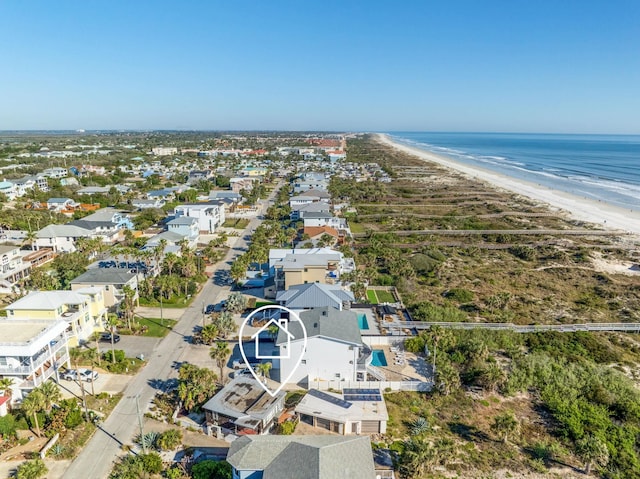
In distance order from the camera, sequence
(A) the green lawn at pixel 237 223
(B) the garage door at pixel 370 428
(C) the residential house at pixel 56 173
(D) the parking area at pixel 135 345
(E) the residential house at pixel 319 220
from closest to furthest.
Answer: (B) the garage door at pixel 370 428 → (D) the parking area at pixel 135 345 → (E) the residential house at pixel 319 220 → (A) the green lawn at pixel 237 223 → (C) the residential house at pixel 56 173

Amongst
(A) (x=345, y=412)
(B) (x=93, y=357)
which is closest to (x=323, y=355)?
(A) (x=345, y=412)

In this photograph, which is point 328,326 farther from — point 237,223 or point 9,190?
point 9,190

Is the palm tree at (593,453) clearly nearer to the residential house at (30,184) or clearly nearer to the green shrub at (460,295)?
the green shrub at (460,295)

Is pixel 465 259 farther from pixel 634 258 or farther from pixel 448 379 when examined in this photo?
pixel 448 379

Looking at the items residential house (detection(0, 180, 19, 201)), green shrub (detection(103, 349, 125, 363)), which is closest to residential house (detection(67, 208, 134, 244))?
green shrub (detection(103, 349, 125, 363))

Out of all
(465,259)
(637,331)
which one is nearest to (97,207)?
(465,259)

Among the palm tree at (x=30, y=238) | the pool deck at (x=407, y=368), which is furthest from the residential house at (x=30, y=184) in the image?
the pool deck at (x=407, y=368)

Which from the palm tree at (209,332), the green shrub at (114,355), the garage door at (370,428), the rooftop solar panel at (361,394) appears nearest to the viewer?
the garage door at (370,428)
